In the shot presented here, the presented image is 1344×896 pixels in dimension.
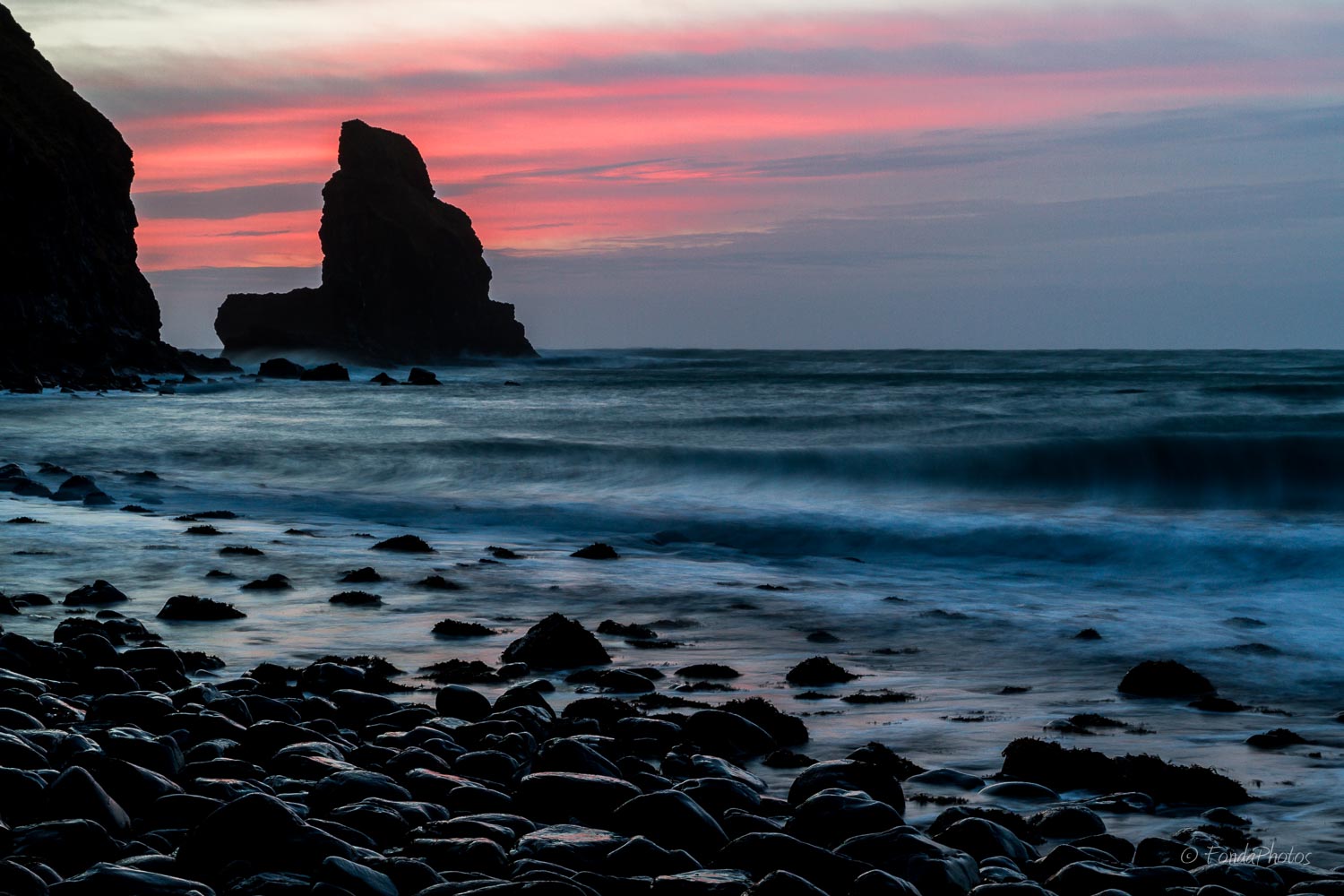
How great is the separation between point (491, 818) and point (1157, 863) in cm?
238

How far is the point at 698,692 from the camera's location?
7.24 m

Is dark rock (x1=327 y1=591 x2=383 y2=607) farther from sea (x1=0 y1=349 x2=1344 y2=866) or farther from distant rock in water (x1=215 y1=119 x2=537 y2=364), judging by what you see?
distant rock in water (x1=215 y1=119 x2=537 y2=364)

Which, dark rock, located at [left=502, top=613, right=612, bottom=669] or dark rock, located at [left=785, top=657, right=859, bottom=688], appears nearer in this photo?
dark rock, located at [left=785, top=657, right=859, bottom=688]

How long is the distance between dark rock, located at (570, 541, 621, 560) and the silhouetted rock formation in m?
37.4

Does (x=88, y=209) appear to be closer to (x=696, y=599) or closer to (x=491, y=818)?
(x=696, y=599)

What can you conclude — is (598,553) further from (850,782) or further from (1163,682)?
(850,782)

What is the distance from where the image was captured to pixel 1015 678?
8.16 metres

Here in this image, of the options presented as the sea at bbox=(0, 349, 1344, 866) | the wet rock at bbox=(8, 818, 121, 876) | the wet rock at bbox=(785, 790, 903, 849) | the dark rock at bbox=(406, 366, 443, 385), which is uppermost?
the dark rock at bbox=(406, 366, 443, 385)

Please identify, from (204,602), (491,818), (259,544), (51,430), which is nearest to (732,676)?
(491,818)

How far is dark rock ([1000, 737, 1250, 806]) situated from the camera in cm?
534

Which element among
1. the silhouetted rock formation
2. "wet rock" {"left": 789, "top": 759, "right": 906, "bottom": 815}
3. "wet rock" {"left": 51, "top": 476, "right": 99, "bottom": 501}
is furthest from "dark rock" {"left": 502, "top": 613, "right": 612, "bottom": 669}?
the silhouetted rock formation

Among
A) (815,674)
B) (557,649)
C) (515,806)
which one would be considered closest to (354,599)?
(557,649)

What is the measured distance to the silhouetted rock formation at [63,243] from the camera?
47750 millimetres

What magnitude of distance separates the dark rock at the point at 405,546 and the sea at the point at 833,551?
0.20 metres
